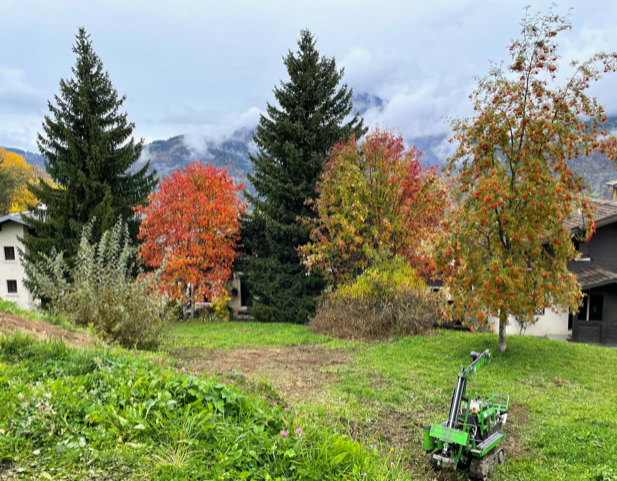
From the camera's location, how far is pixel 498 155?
1173 cm

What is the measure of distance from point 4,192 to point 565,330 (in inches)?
2043

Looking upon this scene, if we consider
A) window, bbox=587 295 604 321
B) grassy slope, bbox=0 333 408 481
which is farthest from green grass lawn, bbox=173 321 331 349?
window, bbox=587 295 604 321

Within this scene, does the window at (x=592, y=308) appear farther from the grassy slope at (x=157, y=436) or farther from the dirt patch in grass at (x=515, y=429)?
the grassy slope at (x=157, y=436)

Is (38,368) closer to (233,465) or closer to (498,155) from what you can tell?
(233,465)

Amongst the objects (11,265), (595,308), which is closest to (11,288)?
(11,265)

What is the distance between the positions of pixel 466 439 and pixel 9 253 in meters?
34.5

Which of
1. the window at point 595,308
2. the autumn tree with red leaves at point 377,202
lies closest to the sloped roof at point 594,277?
the window at point 595,308

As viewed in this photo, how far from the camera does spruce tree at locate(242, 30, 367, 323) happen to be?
68.6 ft

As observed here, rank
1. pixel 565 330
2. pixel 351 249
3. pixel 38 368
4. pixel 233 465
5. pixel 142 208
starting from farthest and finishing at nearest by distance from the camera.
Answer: pixel 142 208, pixel 565 330, pixel 351 249, pixel 38 368, pixel 233 465

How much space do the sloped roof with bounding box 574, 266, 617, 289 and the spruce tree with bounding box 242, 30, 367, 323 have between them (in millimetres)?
12181

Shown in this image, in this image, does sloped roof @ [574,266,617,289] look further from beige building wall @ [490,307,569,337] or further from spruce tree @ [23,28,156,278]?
spruce tree @ [23,28,156,278]

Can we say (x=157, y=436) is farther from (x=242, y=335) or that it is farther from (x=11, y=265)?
(x=11, y=265)

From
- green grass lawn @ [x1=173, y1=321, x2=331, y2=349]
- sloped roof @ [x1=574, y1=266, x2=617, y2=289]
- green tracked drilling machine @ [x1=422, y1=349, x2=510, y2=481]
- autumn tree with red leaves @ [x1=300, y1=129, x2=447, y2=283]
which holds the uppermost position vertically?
autumn tree with red leaves @ [x1=300, y1=129, x2=447, y2=283]

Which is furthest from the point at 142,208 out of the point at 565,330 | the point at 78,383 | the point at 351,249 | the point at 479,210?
the point at 565,330
